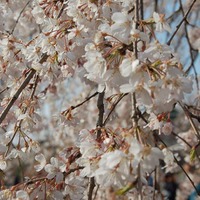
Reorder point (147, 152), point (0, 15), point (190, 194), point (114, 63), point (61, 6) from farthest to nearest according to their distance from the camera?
1. point (190, 194)
2. point (0, 15)
3. point (61, 6)
4. point (114, 63)
5. point (147, 152)

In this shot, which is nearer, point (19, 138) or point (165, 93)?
point (165, 93)

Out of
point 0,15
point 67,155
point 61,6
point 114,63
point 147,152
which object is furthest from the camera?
point 0,15

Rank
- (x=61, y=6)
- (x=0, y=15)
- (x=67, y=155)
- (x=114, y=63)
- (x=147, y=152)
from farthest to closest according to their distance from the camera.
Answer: (x=0, y=15)
(x=61, y=6)
(x=67, y=155)
(x=114, y=63)
(x=147, y=152)

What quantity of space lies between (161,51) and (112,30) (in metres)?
0.17

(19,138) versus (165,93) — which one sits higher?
→ (165,93)

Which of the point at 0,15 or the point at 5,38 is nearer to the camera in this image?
the point at 5,38

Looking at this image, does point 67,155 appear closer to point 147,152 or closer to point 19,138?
point 19,138

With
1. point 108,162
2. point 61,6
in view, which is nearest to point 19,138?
point 61,6

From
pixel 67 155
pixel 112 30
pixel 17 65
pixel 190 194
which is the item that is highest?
pixel 112 30

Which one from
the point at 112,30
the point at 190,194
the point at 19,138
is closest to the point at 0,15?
the point at 19,138

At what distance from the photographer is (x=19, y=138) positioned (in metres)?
1.92

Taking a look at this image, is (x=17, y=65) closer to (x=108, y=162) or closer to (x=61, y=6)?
(x=61, y=6)

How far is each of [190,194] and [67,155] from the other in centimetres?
747

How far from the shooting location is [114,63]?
1.39 meters
